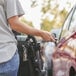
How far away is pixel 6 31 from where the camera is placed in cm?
326

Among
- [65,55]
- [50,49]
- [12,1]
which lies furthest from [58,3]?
A: [12,1]

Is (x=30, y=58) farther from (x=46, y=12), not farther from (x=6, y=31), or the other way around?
(x=46, y=12)

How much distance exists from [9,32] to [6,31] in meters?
0.03

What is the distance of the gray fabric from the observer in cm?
319

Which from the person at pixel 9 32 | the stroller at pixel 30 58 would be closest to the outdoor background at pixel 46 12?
the stroller at pixel 30 58

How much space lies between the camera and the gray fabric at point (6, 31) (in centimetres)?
319

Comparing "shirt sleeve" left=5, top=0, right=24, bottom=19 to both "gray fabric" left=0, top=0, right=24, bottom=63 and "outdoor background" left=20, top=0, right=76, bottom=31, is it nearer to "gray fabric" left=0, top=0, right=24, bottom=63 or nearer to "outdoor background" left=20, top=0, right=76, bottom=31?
"gray fabric" left=0, top=0, right=24, bottom=63

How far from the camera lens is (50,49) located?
6.26 m

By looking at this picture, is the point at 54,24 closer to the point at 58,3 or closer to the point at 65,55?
the point at 58,3

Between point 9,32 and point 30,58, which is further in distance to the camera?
point 30,58

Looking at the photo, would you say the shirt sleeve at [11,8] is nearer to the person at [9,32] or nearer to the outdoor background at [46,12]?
the person at [9,32]

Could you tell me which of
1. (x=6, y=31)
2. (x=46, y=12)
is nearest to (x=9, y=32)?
(x=6, y=31)

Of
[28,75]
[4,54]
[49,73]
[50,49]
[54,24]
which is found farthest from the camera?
[54,24]

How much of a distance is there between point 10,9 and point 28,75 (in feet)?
4.74
